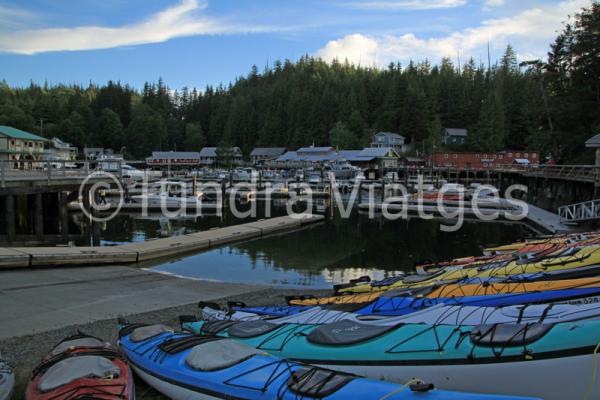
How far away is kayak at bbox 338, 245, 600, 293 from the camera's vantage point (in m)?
10.5

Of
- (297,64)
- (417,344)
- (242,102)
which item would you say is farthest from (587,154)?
(297,64)

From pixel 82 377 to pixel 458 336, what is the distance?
4221mm

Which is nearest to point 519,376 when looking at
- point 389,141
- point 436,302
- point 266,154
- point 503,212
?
point 436,302

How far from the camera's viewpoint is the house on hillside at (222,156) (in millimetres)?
99250

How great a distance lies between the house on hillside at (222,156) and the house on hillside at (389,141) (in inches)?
1217

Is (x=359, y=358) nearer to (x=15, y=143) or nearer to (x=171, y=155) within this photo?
(x=15, y=143)

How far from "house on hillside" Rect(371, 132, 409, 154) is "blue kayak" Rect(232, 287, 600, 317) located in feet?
258

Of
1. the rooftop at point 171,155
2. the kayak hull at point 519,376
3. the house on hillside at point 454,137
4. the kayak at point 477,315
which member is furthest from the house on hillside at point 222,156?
the kayak hull at point 519,376

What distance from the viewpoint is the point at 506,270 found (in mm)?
11266

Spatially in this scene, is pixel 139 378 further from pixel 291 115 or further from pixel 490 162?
pixel 291 115

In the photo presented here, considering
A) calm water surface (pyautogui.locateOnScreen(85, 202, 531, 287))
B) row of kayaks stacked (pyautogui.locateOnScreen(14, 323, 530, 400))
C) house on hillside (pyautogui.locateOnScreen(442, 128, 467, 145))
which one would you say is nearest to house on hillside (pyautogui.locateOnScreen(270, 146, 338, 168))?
house on hillside (pyautogui.locateOnScreen(442, 128, 467, 145))

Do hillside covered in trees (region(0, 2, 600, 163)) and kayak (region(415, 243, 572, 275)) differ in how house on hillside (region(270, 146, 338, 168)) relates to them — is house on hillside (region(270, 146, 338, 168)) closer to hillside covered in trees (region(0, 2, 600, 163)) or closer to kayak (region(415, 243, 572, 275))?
hillside covered in trees (region(0, 2, 600, 163))

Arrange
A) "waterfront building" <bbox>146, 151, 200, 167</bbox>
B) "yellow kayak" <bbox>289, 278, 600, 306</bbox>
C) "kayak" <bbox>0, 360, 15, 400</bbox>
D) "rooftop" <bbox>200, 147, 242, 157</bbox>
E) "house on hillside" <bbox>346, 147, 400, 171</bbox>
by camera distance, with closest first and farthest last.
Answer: "kayak" <bbox>0, 360, 15, 400</bbox> → "yellow kayak" <bbox>289, 278, 600, 306</bbox> → "house on hillside" <bbox>346, 147, 400, 171</bbox> → "waterfront building" <bbox>146, 151, 200, 167</bbox> → "rooftop" <bbox>200, 147, 242, 157</bbox>

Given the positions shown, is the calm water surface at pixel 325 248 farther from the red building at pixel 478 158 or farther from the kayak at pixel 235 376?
the red building at pixel 478 158
